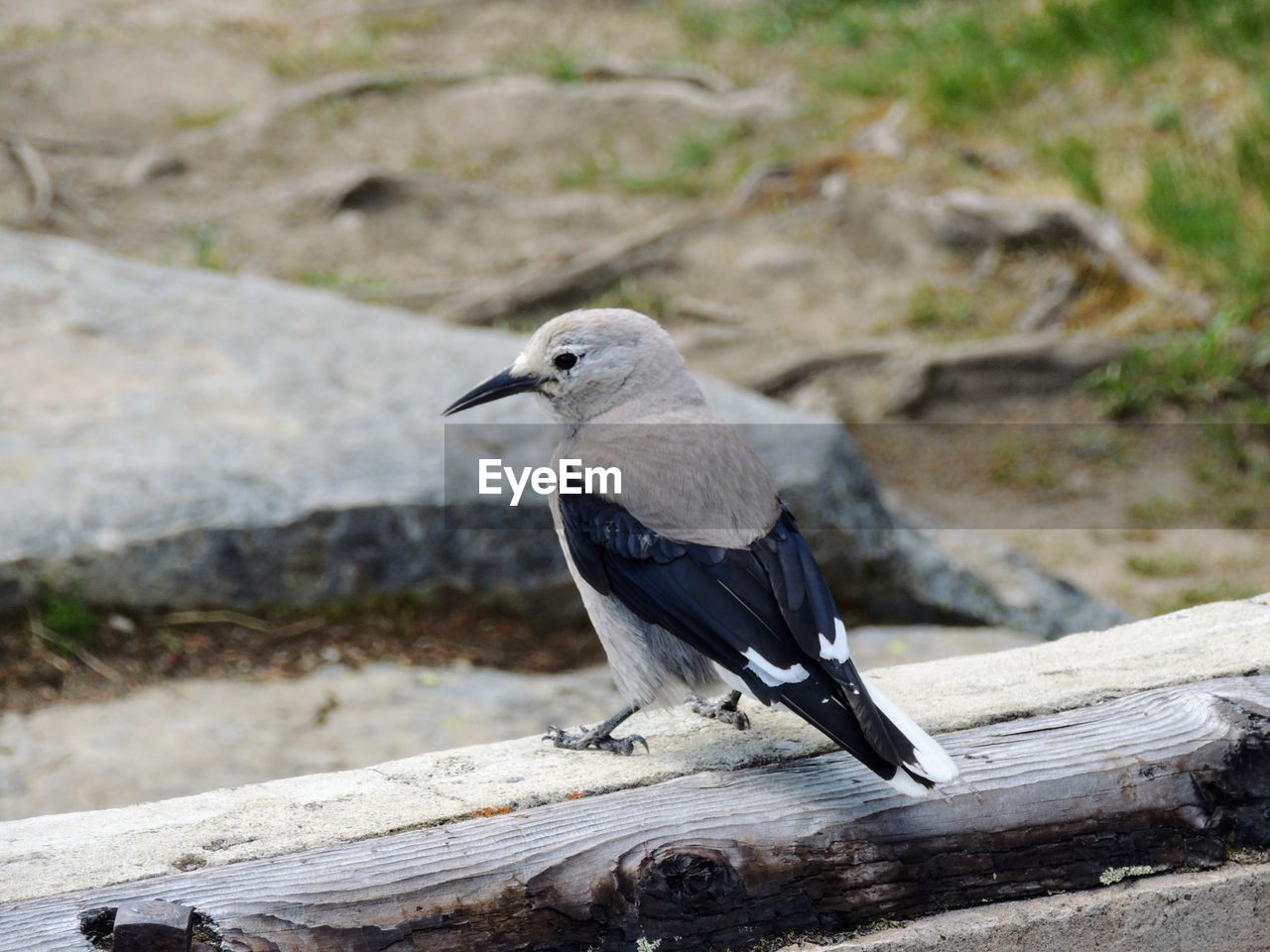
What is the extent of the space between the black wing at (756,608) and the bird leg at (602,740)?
7.6 inches

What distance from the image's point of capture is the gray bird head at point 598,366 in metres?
2.63

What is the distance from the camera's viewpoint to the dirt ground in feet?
20.0

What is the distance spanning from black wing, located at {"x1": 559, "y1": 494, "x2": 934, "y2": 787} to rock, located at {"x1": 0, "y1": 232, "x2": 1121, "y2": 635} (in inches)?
78.7

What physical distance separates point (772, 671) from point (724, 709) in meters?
0.40

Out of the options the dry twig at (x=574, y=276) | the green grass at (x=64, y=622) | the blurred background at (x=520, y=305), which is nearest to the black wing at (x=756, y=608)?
the blurred background at (x=520, y=305)

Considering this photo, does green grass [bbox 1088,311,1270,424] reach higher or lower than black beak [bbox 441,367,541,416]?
higher

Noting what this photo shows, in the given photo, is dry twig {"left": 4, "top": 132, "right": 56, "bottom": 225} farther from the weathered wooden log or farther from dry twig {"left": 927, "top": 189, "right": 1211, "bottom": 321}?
the weathered wooden log

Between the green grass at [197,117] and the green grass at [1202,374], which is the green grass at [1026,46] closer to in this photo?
the green grass at [1202,374]

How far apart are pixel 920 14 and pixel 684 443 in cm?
968

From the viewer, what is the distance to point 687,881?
191cm

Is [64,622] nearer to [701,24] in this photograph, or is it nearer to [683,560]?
[683,560]

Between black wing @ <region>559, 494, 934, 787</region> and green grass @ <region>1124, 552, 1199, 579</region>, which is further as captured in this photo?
green grass @ <region>1124, 552, 1199, 579</region>

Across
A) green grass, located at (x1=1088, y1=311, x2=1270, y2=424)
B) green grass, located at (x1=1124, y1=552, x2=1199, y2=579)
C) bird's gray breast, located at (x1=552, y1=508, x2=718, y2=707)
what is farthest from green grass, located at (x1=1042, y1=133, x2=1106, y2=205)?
bird's gray breast, located at (x1=552, y1=508, x2=718, y2=707)

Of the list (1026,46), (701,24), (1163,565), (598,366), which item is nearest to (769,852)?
(598,366)
